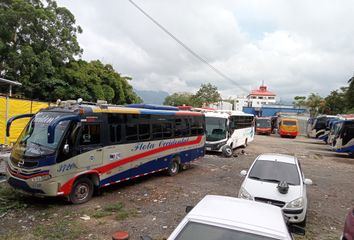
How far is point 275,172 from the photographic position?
7848 millimetres

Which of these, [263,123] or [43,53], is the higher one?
[43,53]

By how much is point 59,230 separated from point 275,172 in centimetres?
559

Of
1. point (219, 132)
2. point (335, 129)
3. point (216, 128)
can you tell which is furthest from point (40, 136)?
point (335, 129)

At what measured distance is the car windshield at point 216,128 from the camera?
18.0 m

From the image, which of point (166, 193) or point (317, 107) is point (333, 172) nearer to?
point (166, 193)

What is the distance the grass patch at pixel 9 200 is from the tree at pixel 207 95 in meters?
61.7

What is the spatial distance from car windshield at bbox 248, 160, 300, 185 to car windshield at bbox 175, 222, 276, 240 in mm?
4738

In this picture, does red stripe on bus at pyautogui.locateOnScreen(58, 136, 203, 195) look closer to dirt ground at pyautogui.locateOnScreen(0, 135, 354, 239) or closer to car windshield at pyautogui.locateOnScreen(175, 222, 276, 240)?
dirt ground at pyautogui.locateOnScreen(0, 135, 354, 239)

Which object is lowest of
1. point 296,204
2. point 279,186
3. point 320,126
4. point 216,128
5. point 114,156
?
point 296,204

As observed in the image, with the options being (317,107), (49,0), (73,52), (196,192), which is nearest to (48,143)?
(196,192)

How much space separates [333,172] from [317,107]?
49044mm

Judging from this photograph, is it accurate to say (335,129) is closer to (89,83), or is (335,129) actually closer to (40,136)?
(89,83)

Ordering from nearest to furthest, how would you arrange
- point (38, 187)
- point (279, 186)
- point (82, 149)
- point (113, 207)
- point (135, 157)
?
point (38, 187)
point (279, 186)
point (113, 207)
point (82, 149)
point (135, 157)

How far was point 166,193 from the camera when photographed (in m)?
9.30
